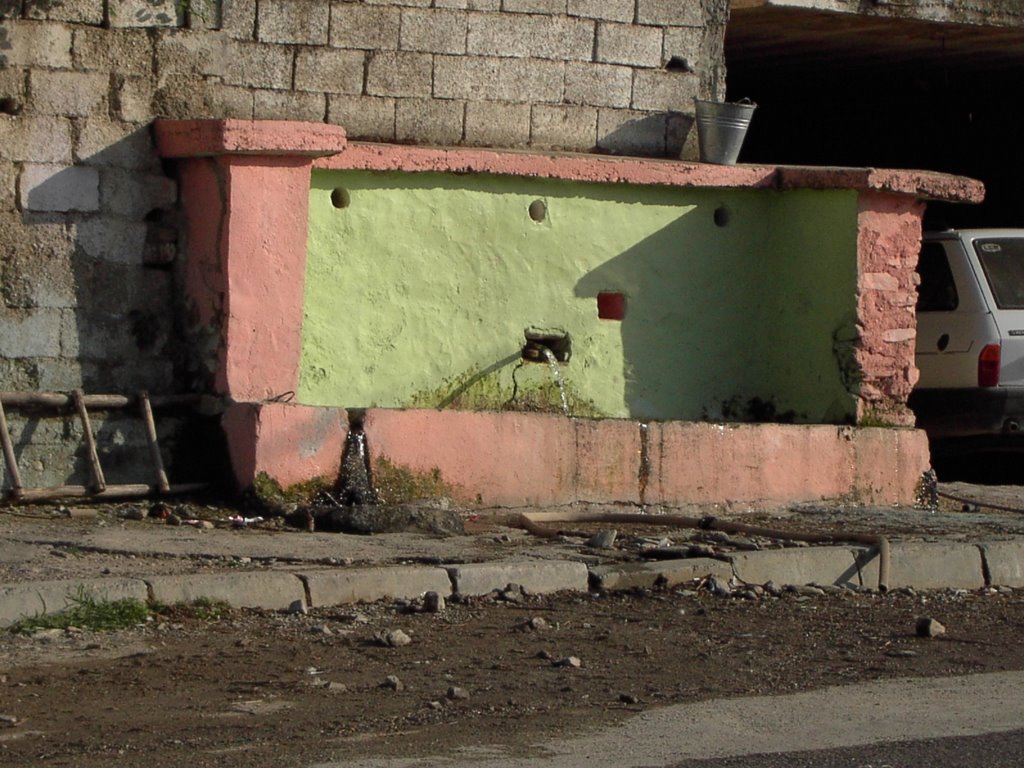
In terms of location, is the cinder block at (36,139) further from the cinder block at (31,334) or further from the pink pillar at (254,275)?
the cinder block at (31,334)

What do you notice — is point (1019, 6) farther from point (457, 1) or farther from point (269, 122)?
point (269, 122)

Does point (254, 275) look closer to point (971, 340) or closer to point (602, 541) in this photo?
point (602, 541)

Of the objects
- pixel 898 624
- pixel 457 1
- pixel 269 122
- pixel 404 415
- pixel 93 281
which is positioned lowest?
pixel 898 624

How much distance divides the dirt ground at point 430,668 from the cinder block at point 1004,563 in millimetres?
649

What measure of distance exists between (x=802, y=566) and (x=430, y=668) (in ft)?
8.49

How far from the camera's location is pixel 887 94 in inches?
647

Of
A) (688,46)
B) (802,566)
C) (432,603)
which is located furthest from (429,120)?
(432,603)

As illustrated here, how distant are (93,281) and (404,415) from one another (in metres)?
1.68

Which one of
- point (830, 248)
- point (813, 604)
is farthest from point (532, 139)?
point (813, 604)

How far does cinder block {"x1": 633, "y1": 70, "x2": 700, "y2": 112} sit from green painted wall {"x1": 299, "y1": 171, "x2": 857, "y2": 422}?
53 cm

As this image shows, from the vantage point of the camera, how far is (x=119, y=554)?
7406 mm

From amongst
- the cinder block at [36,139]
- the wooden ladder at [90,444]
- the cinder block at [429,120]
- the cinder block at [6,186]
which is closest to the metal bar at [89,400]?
the wooden ladder at [90,444]

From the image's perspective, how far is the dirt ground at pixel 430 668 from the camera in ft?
16.7

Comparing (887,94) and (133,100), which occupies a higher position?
(887,94)
